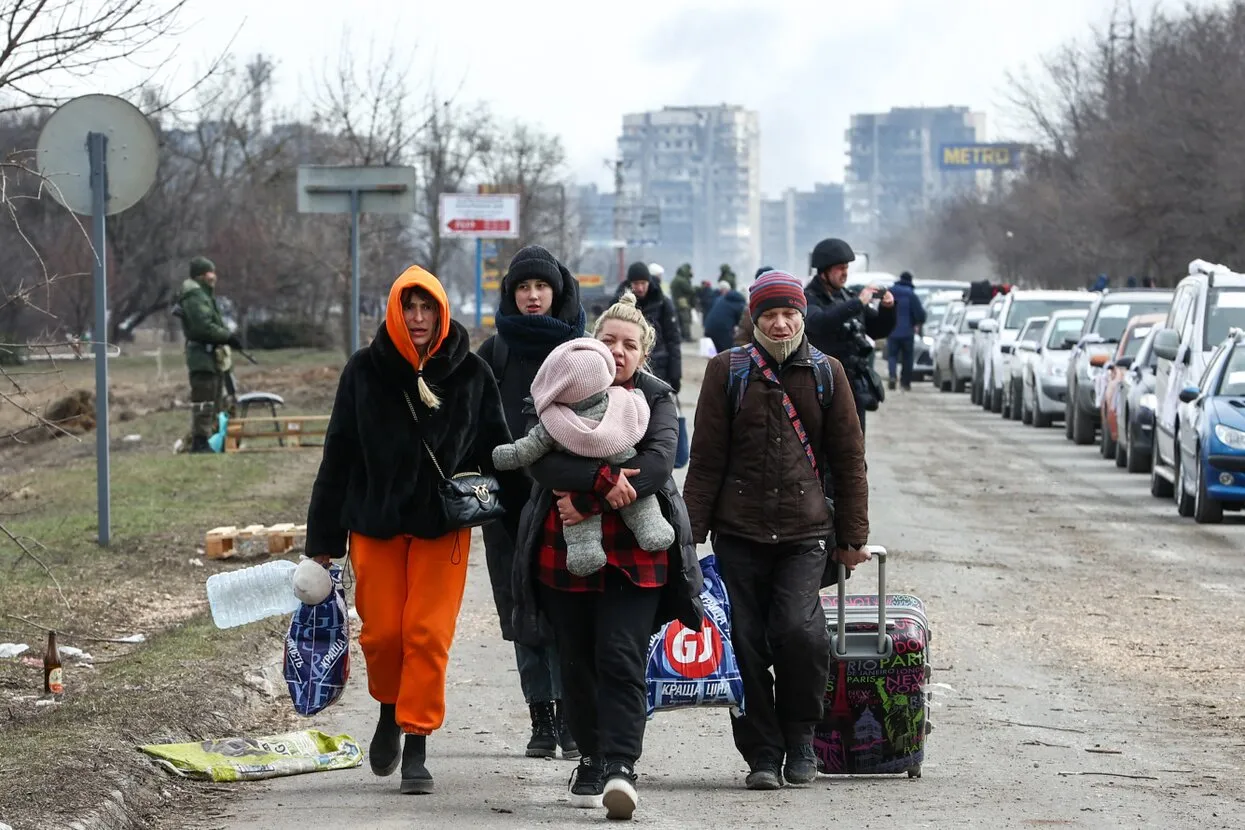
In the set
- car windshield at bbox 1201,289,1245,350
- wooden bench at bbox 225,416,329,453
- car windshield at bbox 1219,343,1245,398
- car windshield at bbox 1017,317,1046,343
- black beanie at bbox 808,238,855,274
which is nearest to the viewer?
black beanie at bbox 808,238,855,274

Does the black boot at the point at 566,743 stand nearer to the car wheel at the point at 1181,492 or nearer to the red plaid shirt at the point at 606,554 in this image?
the red plaid shirt at the point at 606,554

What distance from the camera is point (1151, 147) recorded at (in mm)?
47156

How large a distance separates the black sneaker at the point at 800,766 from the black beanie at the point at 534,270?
190cm

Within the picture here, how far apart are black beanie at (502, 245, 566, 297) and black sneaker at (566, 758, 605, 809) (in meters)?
1.87

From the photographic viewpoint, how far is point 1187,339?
19.5 metres

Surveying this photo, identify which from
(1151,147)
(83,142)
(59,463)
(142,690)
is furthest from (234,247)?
(142,690)

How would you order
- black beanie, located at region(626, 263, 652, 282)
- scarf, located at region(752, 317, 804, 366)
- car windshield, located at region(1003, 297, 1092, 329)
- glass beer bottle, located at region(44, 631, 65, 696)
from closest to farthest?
scarf, located at region(752, 317, 804, 366) < glass beer bottle, located at region(44, 631, 65, 696) < black beanie, located at region(626, 263, 652, 282) < car windshield, located at region(1003, 297, 1092, 329)

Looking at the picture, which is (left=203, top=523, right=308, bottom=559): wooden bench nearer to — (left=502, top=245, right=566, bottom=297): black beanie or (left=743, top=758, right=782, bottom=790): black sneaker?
(left=502, top=245, right=566, bottom=297): black beanie

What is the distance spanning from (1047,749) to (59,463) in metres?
18.3

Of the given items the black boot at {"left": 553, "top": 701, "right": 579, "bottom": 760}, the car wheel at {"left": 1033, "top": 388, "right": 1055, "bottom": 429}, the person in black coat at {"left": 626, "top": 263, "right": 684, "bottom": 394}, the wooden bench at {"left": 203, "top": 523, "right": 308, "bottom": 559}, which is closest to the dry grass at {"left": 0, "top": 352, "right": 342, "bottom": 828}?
the wooden bench at {"left": 203, "top": 523, "right": 308, "bottom": 559}

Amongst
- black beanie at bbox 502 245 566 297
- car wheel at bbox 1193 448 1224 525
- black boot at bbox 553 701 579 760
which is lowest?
car wheel at bbox 1193 448 1224 525

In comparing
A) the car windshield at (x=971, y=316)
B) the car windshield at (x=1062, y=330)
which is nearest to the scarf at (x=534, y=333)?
the car windshield at (x=1062, y=330)

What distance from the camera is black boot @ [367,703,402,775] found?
7316 millimetres

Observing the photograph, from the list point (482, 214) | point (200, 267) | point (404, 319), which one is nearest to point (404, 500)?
point (404, 319)
